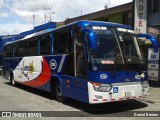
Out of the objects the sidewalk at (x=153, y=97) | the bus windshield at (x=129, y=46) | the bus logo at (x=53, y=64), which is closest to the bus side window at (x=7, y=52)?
the bus logo at (x=53, y=64)

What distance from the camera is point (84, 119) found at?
9.27 meters

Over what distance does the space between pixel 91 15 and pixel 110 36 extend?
645 inches

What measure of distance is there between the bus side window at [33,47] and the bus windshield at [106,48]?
218 inches

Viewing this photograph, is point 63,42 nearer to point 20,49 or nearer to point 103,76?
point 103,76

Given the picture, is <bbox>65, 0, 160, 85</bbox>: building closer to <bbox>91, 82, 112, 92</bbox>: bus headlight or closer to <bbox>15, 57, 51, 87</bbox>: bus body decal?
<bbox>15, 57, 51, 87</bbox>: bus body decal

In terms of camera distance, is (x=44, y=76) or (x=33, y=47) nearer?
(x=44, y=76)

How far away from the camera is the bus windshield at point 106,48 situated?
9875 mm

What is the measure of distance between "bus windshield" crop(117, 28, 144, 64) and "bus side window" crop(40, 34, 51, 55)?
3.93 meters

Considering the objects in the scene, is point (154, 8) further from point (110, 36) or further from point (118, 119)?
point (118, 119)

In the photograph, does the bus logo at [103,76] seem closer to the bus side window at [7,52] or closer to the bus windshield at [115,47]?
the bus windshield at [115,47]

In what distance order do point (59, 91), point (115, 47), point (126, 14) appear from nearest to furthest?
1. point (115, 47)
2. point (59, 91)
3. point (126, 14)

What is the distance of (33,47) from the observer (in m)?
15.7

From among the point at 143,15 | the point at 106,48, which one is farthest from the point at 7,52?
the point at 106,48

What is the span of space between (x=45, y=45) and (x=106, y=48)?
4.66 metres
